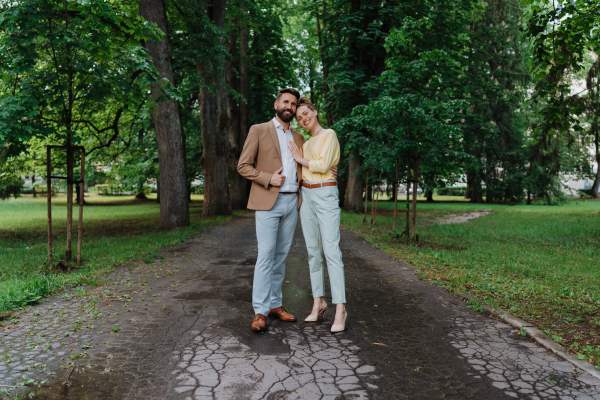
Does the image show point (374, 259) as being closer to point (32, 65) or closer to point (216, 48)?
point (32, 65)

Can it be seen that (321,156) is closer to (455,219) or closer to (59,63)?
(59,63)

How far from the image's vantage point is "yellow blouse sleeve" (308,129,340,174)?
4.02 meters

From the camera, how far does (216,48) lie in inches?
516

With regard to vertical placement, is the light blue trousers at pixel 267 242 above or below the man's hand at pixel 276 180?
below

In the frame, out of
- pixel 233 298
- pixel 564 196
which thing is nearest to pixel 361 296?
pixel 233 298

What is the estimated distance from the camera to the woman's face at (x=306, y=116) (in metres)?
4.17

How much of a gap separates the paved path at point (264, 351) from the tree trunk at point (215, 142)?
11730 millimetres

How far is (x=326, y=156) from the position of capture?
4.04 m

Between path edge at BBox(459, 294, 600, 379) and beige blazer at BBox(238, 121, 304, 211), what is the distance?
111 inches

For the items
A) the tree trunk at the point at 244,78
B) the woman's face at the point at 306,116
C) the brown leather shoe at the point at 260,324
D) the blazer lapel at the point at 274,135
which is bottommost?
the brown leather shoe at the point at 260,324

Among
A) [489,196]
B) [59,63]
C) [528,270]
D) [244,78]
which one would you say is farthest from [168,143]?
[489,196]

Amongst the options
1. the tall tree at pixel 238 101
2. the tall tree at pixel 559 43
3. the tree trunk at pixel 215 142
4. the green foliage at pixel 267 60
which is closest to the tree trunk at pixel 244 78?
the tall tree at pixel 238 101

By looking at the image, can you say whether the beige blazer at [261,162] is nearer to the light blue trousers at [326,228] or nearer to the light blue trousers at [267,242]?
the light blue trousers at [267,242]

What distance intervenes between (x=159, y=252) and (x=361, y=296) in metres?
5.17
